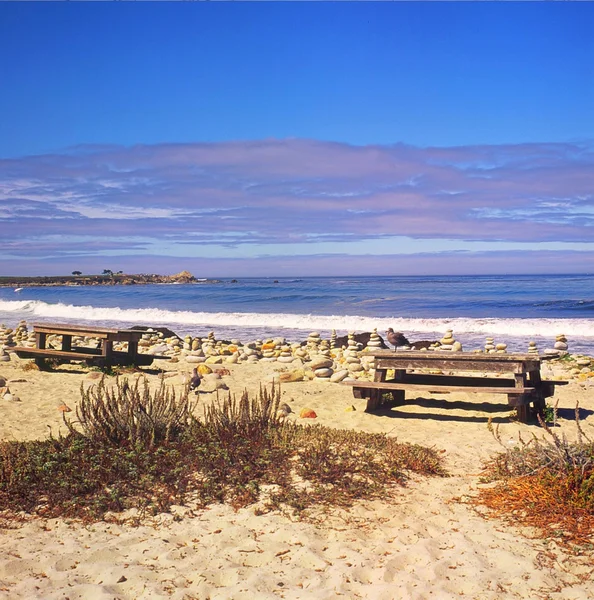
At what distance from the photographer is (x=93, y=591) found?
145 inches

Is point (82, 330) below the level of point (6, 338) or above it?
above

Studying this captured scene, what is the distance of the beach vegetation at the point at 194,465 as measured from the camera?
4.98 m

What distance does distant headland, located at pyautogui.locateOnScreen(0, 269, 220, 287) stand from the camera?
8162 cm

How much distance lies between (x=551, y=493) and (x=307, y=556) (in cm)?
207

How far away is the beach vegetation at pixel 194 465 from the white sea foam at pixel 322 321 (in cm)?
1743

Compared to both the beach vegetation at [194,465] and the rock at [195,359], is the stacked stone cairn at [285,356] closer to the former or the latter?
the rock at [195,359]

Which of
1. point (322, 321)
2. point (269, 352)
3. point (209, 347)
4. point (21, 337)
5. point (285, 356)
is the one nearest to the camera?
point (285, 356)

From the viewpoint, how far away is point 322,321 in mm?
28625

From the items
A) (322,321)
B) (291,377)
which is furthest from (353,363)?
(322,321)

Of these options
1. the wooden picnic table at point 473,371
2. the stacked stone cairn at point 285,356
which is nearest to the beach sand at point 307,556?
the wooden picnic table at point 473,371

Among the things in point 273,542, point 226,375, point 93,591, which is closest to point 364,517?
point 273,542

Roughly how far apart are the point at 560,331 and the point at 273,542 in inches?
830

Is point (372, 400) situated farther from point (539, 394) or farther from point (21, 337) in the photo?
point (21, 337)

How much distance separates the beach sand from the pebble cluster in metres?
4.29
